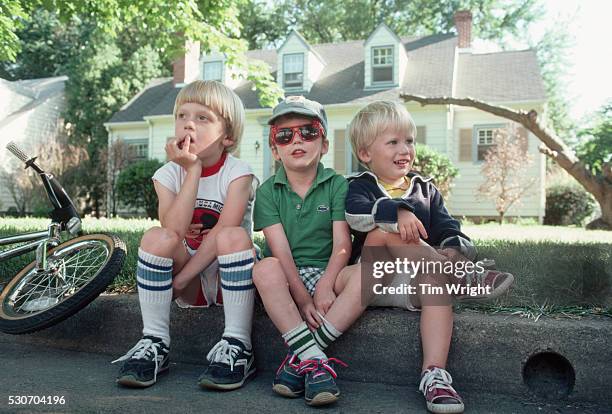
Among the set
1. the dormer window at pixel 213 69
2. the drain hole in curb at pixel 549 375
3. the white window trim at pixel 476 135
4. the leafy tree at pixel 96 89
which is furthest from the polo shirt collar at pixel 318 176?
the leafy tree at pixel 96 89

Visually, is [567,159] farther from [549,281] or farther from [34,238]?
[34,238]

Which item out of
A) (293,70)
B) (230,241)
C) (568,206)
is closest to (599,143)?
(230,241)

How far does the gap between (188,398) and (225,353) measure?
0.25 m

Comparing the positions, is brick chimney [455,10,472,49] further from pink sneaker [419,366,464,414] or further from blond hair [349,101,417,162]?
pink sneaker [419,366,464,414]

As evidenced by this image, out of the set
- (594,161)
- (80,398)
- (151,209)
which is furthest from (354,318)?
(151,209)

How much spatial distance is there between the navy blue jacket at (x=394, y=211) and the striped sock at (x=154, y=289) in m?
0.88

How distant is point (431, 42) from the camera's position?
18250 millimetres

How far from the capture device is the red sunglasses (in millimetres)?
2674


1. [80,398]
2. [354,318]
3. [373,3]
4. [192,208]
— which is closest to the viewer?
[80,398]

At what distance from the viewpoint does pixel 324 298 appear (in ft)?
7.80

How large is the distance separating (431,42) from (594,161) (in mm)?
13307

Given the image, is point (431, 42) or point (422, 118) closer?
point (422, 118)

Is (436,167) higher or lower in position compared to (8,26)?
lower

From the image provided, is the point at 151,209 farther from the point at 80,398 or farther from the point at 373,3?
the point at 373,3
